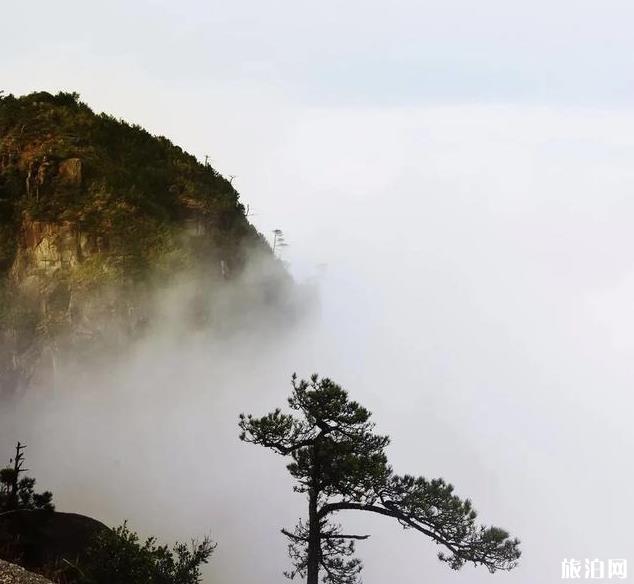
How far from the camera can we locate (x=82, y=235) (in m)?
52.4

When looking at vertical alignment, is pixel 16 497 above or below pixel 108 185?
below

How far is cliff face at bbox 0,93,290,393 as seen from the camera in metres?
51.2

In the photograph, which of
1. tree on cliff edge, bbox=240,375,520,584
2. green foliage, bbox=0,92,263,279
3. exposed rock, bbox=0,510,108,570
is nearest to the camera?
tree on cliff edge, bbox=240,375,520,584

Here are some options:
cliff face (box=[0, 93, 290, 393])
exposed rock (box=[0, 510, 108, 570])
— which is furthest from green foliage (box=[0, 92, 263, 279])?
exposed rock (box=[0, 510, 108, 570])

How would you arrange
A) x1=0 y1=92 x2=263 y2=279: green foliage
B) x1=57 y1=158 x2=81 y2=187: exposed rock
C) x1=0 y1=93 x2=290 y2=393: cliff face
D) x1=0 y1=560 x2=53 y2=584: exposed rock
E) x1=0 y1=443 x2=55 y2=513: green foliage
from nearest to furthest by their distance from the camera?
x1=0 y1=560 x2=53 y2=584: exposed rock, x1=0 y1=443 x2=55 y2=513: green foliage, x1=0 y1=93 x2=290 y2=393: cliff face, x1=0 y1=92 x2=263 y2=279: green foliage, x1=57 y1=158 x2=81 y2=187: exposed rock

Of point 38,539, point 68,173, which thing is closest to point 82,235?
point 68,173

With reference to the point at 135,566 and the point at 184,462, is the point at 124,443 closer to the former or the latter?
the point at 184,462

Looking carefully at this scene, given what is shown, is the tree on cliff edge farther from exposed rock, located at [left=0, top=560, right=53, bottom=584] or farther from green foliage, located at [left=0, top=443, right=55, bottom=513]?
green foliage, located at [left=0, top=443, right=55, bottom=513]

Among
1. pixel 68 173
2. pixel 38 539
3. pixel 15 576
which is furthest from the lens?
pixel 68 173

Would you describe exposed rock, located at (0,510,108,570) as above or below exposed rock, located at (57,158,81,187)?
below

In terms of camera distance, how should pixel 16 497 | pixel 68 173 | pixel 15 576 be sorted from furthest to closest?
pixel 68 173 < pixel 16 497 < pixel 15 576

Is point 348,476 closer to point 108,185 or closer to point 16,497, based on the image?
point 16,497

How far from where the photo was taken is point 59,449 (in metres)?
49.5

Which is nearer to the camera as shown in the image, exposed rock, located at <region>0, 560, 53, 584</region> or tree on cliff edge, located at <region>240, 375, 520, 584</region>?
exposed rock, located at <region>0, 560, 53, 584</region>
